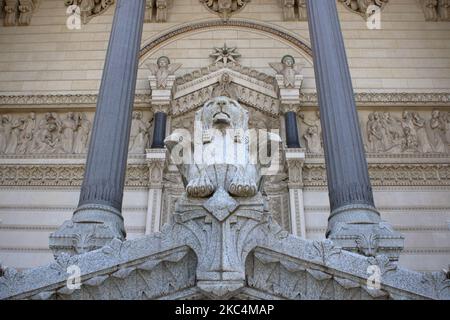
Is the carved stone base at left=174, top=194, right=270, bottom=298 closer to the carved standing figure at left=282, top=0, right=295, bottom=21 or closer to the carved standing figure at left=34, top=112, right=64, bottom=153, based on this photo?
the carved standing figure at left=34, top=112, right=64, bottom=153

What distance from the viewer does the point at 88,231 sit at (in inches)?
266

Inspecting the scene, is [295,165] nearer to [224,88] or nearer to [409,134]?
[224,88]

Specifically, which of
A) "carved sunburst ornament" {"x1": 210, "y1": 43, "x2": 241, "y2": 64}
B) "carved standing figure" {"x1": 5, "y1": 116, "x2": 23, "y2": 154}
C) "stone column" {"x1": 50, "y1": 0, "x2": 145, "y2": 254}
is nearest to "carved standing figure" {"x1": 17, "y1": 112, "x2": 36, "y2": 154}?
"carved standing figure" {"x1": 5, "y1": 116, "x2": 23, "y2": 154}

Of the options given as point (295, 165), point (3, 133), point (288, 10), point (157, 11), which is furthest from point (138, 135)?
point (288, 10)

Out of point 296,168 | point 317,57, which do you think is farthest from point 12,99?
→ point 317,57

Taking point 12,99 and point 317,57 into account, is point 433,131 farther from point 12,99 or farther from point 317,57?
point 12,99

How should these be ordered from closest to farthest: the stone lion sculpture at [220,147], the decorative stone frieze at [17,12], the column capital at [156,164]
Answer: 1. the stone lion sculpture at [220,147]
2. the column capital at [156,164]
3. the decorative stone frieze at [17,12]

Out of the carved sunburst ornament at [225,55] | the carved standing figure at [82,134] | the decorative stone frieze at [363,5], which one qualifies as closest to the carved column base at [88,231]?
the carved standing figure at [82,134]

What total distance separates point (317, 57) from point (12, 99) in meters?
9.03

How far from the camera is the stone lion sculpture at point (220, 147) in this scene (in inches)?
164

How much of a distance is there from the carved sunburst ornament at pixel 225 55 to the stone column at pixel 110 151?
448 cm

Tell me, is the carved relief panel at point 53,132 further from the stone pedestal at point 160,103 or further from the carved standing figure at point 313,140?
the carved standing figure at point 313,140

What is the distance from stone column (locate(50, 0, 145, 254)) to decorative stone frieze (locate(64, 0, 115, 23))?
6.20 metres

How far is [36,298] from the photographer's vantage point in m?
3.31
